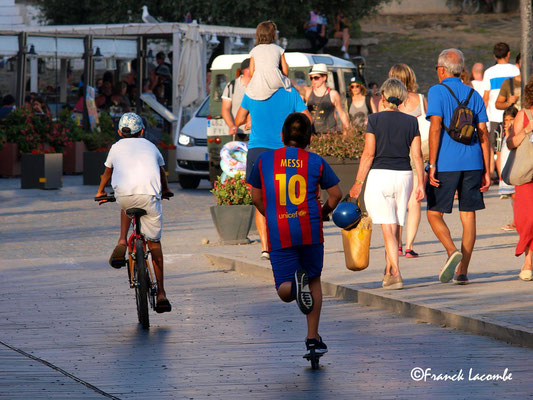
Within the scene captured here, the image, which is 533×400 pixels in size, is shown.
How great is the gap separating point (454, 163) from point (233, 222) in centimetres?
425

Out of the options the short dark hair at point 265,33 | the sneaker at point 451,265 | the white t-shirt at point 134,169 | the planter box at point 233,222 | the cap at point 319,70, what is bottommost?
the planter box at point 233,222

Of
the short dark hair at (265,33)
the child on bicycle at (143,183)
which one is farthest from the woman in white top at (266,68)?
the child on bicycle at (143,183)

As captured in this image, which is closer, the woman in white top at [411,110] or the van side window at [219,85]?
the woman in white top at [411,110]

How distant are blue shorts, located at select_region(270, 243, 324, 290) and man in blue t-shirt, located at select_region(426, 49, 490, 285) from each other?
111 inches

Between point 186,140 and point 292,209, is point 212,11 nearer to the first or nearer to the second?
point 186,140

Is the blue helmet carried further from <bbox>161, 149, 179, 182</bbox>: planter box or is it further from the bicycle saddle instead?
<bbox>161, 149, 179, 182</bbox>: planter box

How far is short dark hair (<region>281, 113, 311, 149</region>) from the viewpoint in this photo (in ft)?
25.1

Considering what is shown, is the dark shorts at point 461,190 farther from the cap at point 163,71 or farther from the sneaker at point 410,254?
the cap at point 163,71

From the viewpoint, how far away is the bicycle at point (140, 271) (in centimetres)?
890

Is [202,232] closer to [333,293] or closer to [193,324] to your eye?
[333,293]

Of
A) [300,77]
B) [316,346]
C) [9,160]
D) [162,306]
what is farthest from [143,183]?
[9,160]

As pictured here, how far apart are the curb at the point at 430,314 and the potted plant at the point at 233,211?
2055mm

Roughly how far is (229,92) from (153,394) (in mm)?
8259

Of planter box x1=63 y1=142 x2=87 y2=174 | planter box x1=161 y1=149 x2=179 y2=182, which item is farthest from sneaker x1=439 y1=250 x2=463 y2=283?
planter box x1=63 y1=142 x2=87 y2=174
